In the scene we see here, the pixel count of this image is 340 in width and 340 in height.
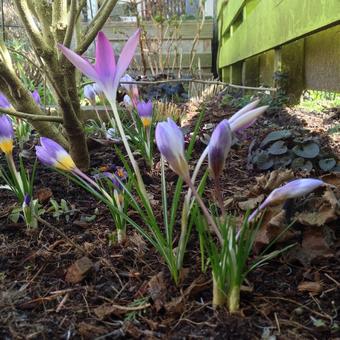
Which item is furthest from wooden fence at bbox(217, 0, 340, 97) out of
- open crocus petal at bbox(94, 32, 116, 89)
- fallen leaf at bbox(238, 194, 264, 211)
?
open crocus petal at bbox(94, 32, 116, 89)

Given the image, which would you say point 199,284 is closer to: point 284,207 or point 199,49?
point 284,207

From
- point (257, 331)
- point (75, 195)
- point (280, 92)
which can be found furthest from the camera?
point (280, 92)

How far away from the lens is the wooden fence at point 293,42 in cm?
213

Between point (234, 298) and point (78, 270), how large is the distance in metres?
0.36

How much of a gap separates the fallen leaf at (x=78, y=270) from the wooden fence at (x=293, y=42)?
4.40 ft

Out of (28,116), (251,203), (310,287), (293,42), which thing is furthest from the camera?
(293,42)

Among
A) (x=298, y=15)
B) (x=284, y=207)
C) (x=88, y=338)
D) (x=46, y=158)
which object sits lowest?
(x=88, y=338)

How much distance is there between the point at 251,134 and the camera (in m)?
2.27

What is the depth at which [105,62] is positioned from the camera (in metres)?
0.85

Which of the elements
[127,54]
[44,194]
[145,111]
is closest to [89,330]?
[127,54]

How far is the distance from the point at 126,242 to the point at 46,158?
11.4 inches

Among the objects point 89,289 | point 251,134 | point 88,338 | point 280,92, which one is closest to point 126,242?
point 89,289

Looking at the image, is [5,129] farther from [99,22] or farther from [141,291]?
[141,291]

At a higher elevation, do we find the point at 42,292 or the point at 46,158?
the point at 46,158
